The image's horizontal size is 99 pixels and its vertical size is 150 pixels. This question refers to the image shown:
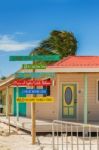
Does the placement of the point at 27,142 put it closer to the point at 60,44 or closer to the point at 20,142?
the point at 20,142

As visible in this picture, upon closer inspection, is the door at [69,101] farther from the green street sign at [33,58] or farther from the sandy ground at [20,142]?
the green street sign at [33,58]

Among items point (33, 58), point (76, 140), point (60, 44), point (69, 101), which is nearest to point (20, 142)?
point (76, 140)

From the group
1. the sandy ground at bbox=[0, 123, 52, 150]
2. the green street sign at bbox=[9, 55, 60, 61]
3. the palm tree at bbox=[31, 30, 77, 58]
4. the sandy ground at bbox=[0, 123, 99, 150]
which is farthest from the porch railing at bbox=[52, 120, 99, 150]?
the palm tree at bbox=[31, 30, 77, 58]

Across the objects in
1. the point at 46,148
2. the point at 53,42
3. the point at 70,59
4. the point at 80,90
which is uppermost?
the point at 53,42

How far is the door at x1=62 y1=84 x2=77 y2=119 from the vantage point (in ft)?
75.6

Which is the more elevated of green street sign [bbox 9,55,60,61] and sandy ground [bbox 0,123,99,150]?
green street sign [bbox 9,55,60,61]

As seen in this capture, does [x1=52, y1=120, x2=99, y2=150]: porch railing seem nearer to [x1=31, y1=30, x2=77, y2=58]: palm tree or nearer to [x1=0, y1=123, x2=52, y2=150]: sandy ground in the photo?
[x1=0, y1=123, x2=52, y2=150]: sandy ground

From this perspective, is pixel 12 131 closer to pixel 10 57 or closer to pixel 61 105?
pixel 61 105

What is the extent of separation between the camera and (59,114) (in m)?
22.9

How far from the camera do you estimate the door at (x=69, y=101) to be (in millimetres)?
23031

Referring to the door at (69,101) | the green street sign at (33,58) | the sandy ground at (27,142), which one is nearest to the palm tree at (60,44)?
the door at (69,101)

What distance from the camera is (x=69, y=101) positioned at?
23141 millimetres

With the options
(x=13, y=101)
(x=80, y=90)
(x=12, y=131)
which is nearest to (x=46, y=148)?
(x=12, y=131)

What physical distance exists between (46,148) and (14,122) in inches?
294
